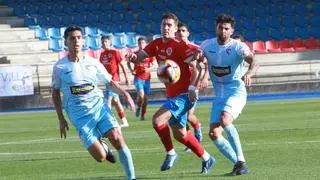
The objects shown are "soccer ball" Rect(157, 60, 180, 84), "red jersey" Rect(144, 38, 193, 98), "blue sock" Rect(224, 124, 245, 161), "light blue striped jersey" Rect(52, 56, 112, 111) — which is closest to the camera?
"light blue striped jersey" Rect(52, 56, 112, 111)

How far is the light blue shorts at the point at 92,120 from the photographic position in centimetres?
1040

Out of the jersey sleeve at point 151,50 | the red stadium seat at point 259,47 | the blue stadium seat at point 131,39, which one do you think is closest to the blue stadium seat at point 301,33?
the red stadium seat at point 259,47

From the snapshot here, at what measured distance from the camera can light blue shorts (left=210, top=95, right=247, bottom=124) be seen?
11422mm

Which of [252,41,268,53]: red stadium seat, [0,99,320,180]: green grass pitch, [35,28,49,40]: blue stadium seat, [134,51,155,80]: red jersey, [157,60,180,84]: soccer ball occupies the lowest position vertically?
[0,99,320,180]: green grass pitch

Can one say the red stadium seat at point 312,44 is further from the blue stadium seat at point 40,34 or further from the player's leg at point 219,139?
the player's leg at point 219,139

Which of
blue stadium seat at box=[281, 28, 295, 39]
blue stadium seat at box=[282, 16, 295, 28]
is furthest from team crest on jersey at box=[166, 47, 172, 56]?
blue stadium seat at box=[282, 16, 295, 28]

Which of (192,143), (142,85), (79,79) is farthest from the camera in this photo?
(142,85)

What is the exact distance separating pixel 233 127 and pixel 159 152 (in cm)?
344

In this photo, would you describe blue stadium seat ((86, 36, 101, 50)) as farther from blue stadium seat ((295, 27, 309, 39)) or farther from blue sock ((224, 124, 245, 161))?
blue sock ((224, 124, 245, 161))

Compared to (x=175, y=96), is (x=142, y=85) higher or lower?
lower

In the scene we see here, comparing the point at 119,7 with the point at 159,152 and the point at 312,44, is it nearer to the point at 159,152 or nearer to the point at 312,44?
the point at 312,44

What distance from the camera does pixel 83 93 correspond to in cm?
1057

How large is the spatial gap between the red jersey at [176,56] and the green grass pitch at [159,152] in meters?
1.13

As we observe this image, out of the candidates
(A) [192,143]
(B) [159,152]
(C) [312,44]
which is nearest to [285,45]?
(C) [312,44]
